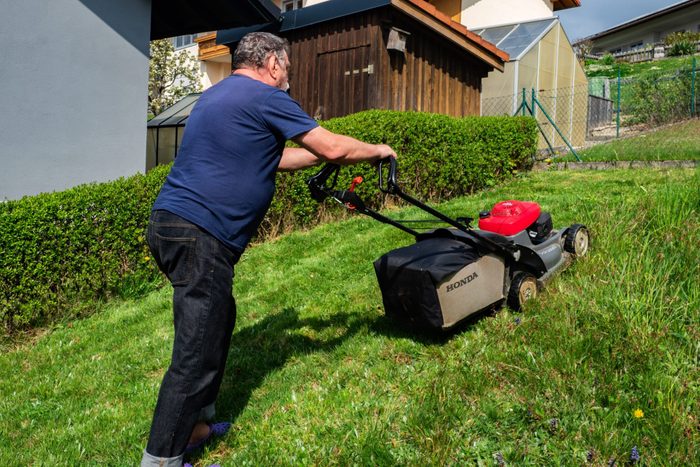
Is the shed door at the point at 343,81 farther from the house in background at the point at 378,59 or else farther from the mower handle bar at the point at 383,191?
the mower handle bar at the point at 383,191

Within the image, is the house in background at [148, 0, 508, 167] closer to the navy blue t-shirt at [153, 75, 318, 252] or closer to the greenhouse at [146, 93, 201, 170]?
the greenhouse at [146, 93, 201, 170]

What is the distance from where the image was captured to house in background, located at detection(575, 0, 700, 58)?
37.8m

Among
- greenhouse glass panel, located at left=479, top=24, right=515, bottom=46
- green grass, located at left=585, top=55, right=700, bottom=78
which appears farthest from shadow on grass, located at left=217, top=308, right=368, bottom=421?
green grass, located at left=585, top=55, right=700, bottom=78

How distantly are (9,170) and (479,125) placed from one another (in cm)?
682

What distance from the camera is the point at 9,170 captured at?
6473 mm

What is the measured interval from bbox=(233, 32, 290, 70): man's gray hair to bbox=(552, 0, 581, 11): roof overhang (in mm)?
23197

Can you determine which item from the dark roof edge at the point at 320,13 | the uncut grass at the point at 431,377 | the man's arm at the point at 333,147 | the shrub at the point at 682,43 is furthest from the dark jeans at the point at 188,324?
the shrub at the point at 682,43

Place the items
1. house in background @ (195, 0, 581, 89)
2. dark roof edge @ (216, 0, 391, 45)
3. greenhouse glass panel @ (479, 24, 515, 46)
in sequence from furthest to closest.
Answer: house in background @ (195, 0, 581, 89)
greenhouse glass panel @ (479, 24, 515, 46)
dark roof edge @ (216, 0, 391, 45)

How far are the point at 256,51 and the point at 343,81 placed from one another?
8.44 meters

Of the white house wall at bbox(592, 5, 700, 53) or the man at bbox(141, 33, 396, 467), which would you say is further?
the white house wall at bbox(592, 5, 700, 53)

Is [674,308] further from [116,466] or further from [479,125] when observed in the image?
[479,125]

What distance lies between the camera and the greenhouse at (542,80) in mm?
13430

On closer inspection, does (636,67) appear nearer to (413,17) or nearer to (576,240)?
(413,17)

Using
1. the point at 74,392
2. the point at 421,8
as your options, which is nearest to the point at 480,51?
the point at 421,8
